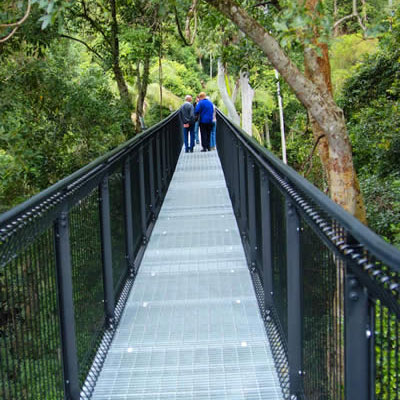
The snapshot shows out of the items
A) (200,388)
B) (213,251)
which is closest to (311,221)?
(200,388)

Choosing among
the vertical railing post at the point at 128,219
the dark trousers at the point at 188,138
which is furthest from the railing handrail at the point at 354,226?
the dark trousers at the point at 188,138

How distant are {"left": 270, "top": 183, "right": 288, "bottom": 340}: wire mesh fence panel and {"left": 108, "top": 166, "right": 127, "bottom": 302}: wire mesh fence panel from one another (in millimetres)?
1496

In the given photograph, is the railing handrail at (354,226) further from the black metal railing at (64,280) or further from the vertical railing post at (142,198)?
the vertical railing post at (142,198)

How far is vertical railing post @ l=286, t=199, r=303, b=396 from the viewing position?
3621 millimetres

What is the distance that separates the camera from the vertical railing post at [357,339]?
2113mm

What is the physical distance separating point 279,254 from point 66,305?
1579 mm

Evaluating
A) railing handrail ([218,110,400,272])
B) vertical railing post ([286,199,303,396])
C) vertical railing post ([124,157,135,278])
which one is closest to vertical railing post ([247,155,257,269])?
vertical railing post ([124,157,135,278])

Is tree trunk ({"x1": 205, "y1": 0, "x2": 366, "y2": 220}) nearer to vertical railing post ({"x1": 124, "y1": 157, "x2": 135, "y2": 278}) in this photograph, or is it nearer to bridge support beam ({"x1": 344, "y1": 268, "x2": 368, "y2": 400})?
vertical railing post ({"x1": 124, "y1": 157, "x2": 135, "y2": 278})

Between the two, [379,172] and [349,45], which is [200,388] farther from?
[349,45]

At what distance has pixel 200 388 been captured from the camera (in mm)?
4301

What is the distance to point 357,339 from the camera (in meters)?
2.16

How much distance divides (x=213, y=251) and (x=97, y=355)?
10.8 feet

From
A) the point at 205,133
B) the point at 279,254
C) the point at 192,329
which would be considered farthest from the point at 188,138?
the point at 279,254

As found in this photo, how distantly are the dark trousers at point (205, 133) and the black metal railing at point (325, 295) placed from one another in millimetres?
11829
